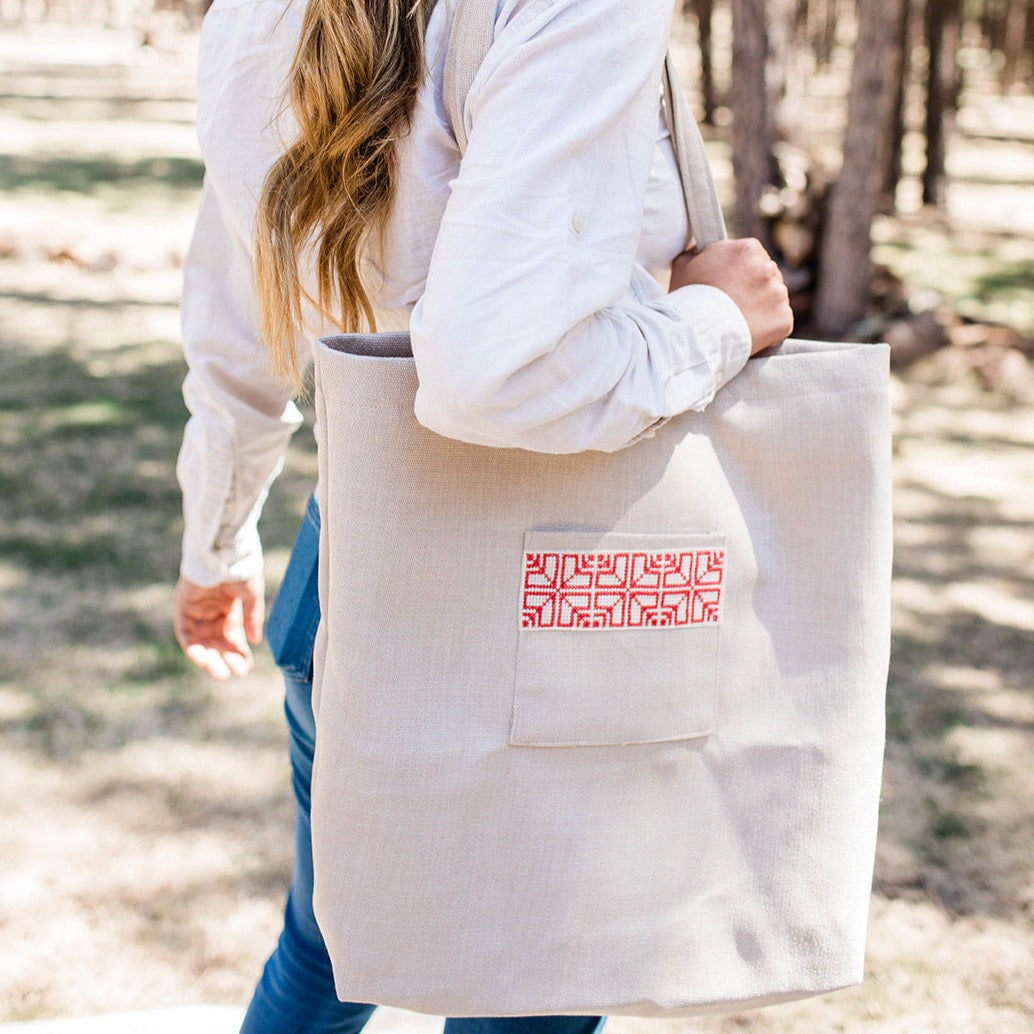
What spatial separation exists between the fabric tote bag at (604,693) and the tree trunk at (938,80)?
9.48 m

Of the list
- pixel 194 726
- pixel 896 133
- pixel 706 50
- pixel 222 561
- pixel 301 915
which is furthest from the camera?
pixel 706 50

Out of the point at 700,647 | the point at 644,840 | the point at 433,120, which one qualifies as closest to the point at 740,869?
the point at 644,840

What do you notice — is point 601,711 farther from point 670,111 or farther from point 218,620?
point 218,620

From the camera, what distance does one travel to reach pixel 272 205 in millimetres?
1146

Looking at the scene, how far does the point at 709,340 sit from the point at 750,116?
233 inches

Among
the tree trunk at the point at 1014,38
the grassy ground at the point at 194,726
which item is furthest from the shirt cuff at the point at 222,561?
the tree trunk at the point at 1014,38

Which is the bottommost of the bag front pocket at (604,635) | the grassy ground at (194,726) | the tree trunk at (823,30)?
the tree trunk at (823,30)

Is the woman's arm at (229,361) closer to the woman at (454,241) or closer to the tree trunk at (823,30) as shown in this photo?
the woman at (454,241)

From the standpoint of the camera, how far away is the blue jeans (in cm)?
133

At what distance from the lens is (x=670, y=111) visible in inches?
44.1

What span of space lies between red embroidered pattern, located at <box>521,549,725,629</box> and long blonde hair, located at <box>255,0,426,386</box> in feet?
1.06

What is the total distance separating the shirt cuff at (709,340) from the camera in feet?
3.48

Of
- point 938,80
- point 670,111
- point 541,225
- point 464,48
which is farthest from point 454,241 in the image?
point 938,80

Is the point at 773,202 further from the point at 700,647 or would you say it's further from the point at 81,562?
the point at 700,647
